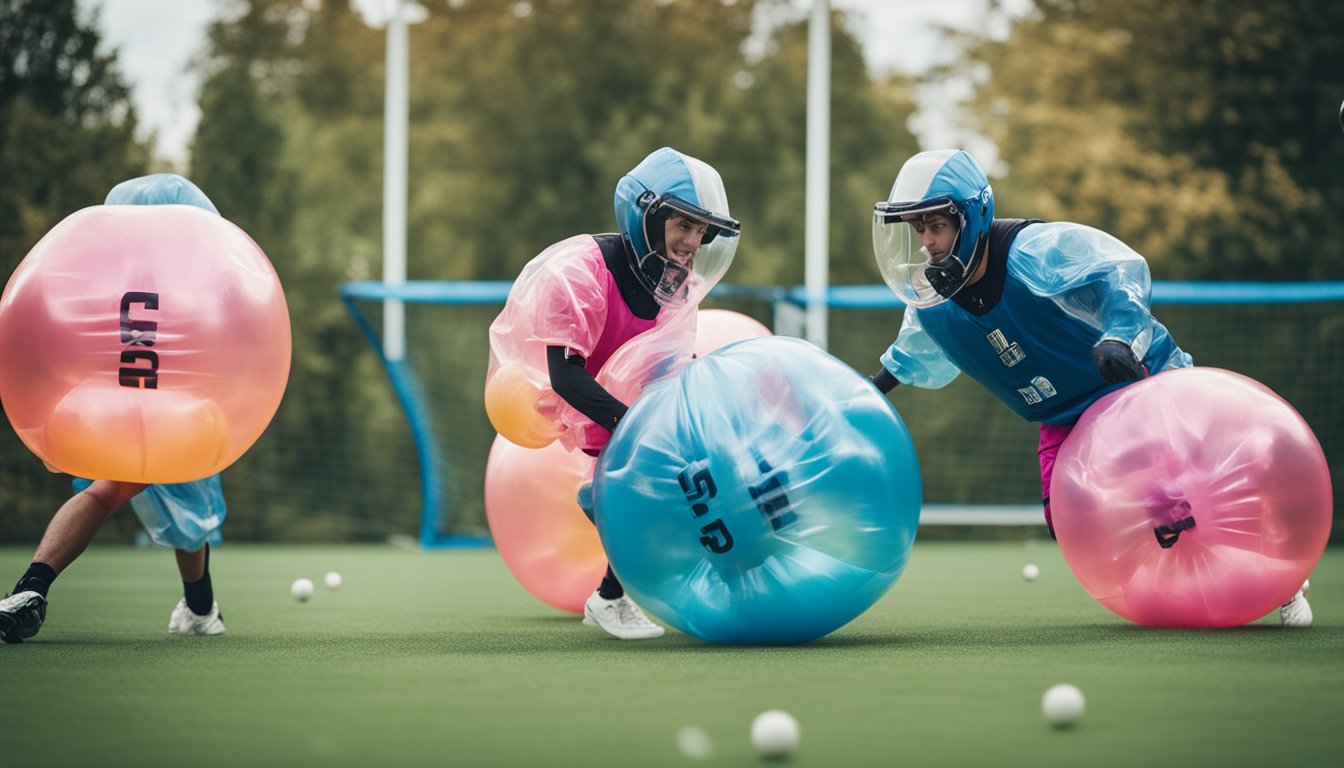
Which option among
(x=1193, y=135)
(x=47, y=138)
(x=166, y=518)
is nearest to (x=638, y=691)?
(x=166, y=518)

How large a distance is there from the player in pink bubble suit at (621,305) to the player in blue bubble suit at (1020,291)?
78 cm

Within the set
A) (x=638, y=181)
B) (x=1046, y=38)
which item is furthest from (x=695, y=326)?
(x=1046, y=38)

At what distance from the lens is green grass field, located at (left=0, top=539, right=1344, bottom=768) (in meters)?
3.46

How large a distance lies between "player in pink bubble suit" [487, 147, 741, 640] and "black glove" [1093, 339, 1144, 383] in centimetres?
152

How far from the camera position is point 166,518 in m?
6.24

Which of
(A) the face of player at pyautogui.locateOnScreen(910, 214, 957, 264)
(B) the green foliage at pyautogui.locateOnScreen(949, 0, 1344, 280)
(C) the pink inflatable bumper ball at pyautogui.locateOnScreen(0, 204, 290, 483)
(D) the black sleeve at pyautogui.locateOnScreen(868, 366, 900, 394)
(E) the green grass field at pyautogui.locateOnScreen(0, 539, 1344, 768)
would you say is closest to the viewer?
(E) the green grass field at pyautogui.locateOnScreen(0, 539, 1344, 768)

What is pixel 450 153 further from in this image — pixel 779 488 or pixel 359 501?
pixel 779 488

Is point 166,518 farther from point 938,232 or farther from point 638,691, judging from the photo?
point 938,232

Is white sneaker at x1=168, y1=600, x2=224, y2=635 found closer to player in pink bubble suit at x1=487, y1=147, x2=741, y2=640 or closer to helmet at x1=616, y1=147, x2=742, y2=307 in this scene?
player in pink bubble suit at x1=487, y1=147, x2=741, y2=640

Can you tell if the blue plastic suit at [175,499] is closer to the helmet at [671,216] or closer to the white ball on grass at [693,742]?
the helmet at [671,216]

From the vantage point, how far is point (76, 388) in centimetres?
556

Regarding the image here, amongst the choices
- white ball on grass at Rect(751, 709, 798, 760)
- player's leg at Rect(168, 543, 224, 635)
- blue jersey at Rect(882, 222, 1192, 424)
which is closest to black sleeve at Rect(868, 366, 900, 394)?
blue jersey at Rect(882, 222, 1192, 424)

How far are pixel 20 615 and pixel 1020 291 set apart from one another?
4.14 metres

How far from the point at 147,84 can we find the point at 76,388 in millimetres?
17242
